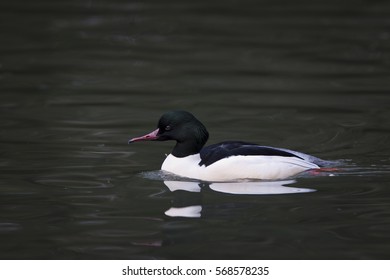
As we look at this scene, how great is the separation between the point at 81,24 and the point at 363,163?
11166 millimetres

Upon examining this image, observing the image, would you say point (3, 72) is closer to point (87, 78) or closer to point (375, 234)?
point (87, 78)

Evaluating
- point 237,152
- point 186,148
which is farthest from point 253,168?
point 186,148

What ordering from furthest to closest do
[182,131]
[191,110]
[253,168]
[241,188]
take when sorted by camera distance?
[191,110] → [182,131] → [253,168] → [241,188]

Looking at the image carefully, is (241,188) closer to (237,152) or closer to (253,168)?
(253,168)

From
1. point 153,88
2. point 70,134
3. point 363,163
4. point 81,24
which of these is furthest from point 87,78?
point 363,163

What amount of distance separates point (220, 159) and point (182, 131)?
21.3 inches

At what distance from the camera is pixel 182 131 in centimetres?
972

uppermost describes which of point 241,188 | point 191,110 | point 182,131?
point 191,110

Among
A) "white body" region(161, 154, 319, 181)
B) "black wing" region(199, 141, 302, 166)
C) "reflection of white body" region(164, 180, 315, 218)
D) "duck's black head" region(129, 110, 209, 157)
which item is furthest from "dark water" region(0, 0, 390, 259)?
"duck's black head" region(129, 110, 209, 157)

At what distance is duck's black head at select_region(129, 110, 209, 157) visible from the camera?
9.68 m

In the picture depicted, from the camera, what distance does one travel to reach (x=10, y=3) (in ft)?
73.0

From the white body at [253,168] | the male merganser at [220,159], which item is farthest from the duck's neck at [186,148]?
the white body at [253,168]

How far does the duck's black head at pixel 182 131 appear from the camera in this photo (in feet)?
31.8

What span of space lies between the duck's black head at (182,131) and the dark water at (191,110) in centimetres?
43
